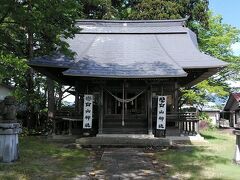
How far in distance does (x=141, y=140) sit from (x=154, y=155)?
284 centimetres

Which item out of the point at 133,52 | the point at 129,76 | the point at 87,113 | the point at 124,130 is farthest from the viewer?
the point at 133,52

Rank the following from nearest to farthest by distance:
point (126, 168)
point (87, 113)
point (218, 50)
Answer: point (126, 168), point (87, 113), point (218, 50)

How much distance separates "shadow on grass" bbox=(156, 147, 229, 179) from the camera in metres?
10.1

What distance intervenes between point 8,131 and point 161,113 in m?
9.04

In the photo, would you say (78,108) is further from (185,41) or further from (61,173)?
(61,173)

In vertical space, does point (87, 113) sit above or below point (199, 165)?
above

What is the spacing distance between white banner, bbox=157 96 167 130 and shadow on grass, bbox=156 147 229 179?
10.6 feet

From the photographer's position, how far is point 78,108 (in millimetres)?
20391

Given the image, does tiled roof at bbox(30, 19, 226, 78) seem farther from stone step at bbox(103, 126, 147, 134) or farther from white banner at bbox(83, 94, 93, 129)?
stone step at bbox(103, 126, 147, 134)

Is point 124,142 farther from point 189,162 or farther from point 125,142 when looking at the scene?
point 189,162

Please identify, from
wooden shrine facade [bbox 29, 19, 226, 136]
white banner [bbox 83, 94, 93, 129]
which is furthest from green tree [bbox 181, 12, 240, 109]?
white banner [bbox 83, 94, 93, 129]

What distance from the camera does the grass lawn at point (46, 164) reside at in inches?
375

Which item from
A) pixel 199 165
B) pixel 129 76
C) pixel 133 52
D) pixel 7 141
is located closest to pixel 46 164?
pixel 7 141

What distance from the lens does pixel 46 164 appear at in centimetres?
1130
